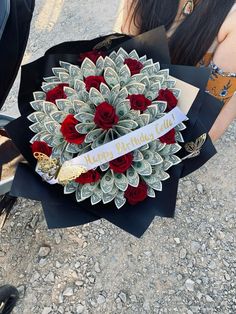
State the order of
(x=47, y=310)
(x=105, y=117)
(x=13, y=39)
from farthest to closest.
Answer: (x=47, y=310)
(x=13, y=39)
(x=105, y=117)

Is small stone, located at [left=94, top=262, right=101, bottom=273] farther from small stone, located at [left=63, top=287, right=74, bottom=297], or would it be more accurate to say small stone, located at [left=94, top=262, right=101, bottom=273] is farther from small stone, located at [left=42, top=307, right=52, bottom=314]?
small stone, located at [left=42, top=307, right=52, bottom=314]

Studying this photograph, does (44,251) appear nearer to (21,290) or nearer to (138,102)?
(21,290)

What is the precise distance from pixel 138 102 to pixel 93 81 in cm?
10

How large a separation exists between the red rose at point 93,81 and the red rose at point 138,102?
0.07 metres

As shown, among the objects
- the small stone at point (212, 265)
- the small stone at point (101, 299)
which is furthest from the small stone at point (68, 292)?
the small stone at point (212, 265)

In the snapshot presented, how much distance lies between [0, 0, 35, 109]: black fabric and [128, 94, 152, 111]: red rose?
394 millimetres

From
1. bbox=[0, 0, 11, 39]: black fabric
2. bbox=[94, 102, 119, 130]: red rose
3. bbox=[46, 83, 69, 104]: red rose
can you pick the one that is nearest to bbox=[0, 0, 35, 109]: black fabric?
bbox=[0, 0, 11, 39]: black fabric

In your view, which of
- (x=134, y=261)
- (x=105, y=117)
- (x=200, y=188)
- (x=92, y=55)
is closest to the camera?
(x=105, y=117)

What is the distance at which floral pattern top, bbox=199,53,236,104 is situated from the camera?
126 cm

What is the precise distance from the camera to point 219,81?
4.19ft

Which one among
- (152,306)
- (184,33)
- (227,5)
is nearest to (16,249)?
(152,306)

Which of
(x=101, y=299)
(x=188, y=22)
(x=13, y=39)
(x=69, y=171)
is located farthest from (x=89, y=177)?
(x=101, y=299)

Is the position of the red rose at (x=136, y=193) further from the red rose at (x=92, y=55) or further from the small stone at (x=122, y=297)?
the small stone at (x=122, y=297)

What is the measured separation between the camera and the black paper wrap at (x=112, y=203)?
2.91 feet
